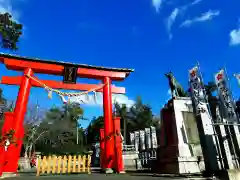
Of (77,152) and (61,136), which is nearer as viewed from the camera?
(77,152)

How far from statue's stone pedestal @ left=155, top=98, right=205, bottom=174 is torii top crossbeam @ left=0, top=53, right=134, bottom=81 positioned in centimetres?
432

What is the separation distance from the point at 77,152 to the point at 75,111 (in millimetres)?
13393

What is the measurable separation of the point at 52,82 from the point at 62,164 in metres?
5.12

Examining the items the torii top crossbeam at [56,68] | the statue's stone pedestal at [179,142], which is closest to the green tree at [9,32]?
the torii top crossbeam at [56,68]

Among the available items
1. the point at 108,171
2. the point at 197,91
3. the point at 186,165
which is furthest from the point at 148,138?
the point at 197,91

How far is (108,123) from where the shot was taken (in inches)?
513

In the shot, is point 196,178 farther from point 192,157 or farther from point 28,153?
point 28,153

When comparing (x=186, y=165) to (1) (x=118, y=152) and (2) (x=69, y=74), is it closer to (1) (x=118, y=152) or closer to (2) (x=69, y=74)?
(1) (x=118, y=152)

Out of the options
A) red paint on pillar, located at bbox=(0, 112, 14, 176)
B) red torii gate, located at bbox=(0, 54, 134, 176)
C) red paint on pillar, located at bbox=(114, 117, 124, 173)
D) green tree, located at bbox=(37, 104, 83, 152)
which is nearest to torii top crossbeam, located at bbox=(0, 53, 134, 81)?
red torii gate, located at bbox=(0, 54, 134, 176)

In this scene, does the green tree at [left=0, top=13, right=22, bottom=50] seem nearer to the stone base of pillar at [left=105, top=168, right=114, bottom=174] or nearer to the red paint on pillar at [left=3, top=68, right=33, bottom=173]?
the red paint on pillar at [left=3, top=68, right=33, bottom=173]

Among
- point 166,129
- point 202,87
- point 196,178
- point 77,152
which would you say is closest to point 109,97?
point 166,129

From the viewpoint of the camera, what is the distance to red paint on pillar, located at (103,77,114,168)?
12.3 meters

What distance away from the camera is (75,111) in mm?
43219

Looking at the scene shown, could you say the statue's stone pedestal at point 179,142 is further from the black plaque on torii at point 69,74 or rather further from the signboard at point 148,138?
the signboard at point 148,138
